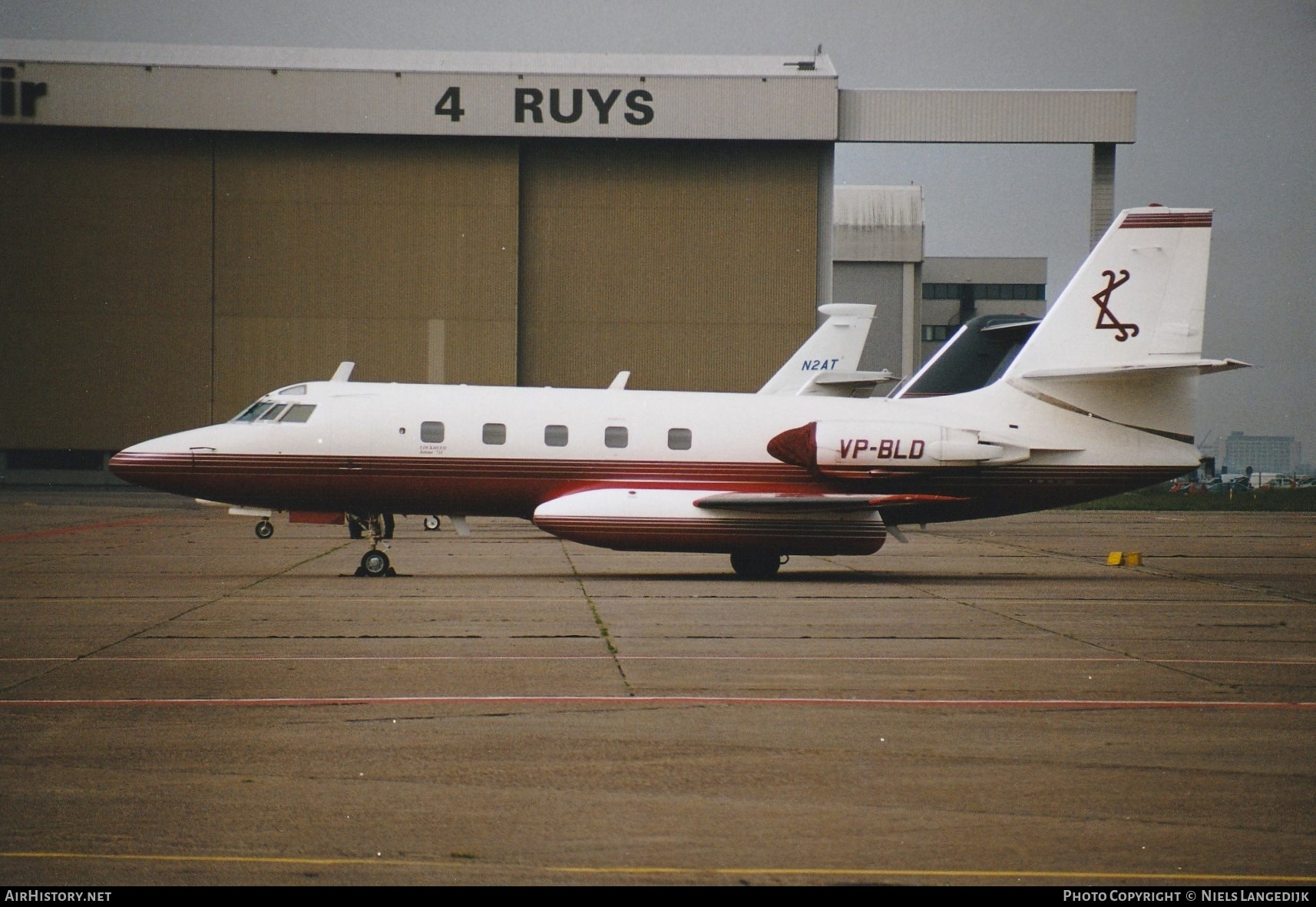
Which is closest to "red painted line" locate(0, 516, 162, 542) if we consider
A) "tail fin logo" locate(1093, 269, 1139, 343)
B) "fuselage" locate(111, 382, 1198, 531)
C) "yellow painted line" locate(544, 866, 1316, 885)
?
"fuselage" locate(111, 382, 1198, 531)

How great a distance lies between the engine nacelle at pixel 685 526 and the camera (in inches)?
816

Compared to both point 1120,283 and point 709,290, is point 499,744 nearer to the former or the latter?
point 1120,283

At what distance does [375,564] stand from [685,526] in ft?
15.4

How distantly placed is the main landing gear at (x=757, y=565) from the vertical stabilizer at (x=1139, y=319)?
4967 mm

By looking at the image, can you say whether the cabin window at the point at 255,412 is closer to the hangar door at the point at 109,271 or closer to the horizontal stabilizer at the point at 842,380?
the horizontal stabilizer at the point at 842,380

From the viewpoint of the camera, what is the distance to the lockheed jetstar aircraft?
2098cm

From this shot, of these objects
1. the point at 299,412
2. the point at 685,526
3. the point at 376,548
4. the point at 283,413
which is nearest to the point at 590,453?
the point at 685,526

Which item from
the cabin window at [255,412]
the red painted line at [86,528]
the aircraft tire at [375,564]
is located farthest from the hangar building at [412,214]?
the aircraft tire at [375,564]

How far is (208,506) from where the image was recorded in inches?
1892

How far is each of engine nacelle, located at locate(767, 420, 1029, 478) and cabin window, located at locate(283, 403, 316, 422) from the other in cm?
724

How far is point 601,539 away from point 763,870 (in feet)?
47.5

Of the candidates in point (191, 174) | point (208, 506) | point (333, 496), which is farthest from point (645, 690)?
point (191, 174)

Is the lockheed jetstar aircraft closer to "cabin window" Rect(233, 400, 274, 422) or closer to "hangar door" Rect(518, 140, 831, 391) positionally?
"cabin window" Rect(233, 400, 274, 422)

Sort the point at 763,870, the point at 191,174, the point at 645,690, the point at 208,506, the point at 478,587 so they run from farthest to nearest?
1. the point at 191,174
2. the point at 208,506
3. the point at 478,587
4. the point at 645,690
5. the point at 763,870
